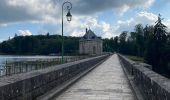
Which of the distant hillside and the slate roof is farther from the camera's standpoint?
the distant hillside

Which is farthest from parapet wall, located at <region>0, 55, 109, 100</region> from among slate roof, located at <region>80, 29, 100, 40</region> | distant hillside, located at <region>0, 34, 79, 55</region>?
distant hillside, located at <region>0, 34, 79, 55</region>

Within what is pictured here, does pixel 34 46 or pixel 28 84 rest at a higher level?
pixel 34 46

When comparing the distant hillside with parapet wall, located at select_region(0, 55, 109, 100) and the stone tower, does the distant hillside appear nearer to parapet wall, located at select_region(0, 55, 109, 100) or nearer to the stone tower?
the stone tower

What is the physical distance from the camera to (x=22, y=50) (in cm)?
16188

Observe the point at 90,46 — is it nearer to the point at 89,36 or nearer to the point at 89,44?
the point at 89,44

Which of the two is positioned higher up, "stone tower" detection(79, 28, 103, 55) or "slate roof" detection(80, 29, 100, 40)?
"slate roof" detection(80, 29, 100, 40)

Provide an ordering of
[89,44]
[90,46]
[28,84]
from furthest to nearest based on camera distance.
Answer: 1. [89,44]
2. [90,46]
3. [28,84]

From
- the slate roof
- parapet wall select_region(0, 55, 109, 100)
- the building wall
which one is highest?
the slate roof

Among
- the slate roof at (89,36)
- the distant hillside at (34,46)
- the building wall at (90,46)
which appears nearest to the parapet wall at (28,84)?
the building wall at (90,46)

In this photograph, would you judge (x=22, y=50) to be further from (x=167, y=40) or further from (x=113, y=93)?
(x=113, y=93)

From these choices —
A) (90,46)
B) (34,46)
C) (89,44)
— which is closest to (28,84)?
(90,46)

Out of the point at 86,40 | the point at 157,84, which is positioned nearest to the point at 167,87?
the point at 157,84

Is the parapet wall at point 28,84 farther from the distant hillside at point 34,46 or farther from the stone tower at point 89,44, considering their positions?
the distant hillside at point 34,46

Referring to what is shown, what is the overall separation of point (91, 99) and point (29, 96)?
228cm
